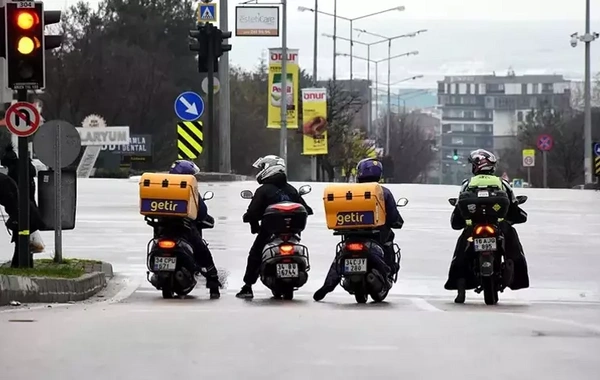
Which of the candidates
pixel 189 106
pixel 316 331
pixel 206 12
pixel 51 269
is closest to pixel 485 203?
pixel 316 331

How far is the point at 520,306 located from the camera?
1563 cm

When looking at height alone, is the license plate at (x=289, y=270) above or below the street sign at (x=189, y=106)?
below

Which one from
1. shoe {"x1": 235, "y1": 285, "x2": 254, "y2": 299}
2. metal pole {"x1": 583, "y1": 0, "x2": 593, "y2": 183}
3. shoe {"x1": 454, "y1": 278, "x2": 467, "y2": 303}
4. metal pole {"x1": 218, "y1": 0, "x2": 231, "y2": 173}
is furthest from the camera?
metal pole {"x1": 583, "y1": 0, "x2": 593, "y2": 183}

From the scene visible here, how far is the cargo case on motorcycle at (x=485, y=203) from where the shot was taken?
15.0m

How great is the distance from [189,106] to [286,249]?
21.2m

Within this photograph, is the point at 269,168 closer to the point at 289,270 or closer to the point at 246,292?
the point at 289,270

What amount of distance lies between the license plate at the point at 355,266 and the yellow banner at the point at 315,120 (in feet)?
166

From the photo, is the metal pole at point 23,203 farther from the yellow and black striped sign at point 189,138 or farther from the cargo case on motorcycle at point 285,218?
the yellow and black striped sign at point 189,138

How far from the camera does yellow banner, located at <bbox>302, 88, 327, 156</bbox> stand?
65625mm

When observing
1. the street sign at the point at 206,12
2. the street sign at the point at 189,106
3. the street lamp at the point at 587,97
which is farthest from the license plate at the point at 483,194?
the street lamp at the point at 587,97

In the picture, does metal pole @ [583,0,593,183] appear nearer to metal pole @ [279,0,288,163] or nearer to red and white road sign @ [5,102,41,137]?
metal pole @ [279,0,288,163]

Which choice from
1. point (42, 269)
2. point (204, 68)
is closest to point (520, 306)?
point (42, 269)

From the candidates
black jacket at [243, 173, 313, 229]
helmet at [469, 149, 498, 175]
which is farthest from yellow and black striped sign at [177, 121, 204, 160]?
helmet at [469, 149, 498, 175]

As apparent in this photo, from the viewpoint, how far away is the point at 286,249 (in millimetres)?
15617
